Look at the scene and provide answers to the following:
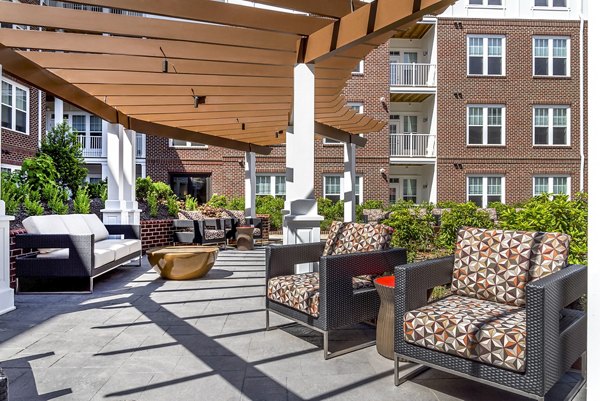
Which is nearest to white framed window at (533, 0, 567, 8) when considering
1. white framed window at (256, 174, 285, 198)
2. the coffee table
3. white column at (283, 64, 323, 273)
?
white framed window at (256, 174, 285, 198)

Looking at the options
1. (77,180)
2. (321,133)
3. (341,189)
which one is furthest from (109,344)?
(341,189)

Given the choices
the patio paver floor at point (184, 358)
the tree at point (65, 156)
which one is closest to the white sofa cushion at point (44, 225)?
the patio paver floor at point (184, 358)

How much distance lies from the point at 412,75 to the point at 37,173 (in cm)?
1364

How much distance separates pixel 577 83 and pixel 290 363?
1837cm

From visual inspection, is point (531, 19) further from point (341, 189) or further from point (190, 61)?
point (190, 61)

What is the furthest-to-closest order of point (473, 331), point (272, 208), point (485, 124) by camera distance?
point (485, 124)
point (272, 208)
point (473, 331)

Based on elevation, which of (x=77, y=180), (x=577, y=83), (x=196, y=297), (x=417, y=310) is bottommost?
(x=196, y=297)

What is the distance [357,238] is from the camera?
161 inches

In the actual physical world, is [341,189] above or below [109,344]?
above

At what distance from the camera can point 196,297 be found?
5301 mm

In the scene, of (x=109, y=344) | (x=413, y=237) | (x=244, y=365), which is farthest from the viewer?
(x=413, y=237)

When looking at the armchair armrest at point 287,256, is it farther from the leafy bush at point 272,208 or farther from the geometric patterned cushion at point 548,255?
the leafy bush at point 272,208

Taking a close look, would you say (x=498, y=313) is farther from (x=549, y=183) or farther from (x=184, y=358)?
(x=549, y=183)

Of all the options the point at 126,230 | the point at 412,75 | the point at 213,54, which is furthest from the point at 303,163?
the point at 412,75
